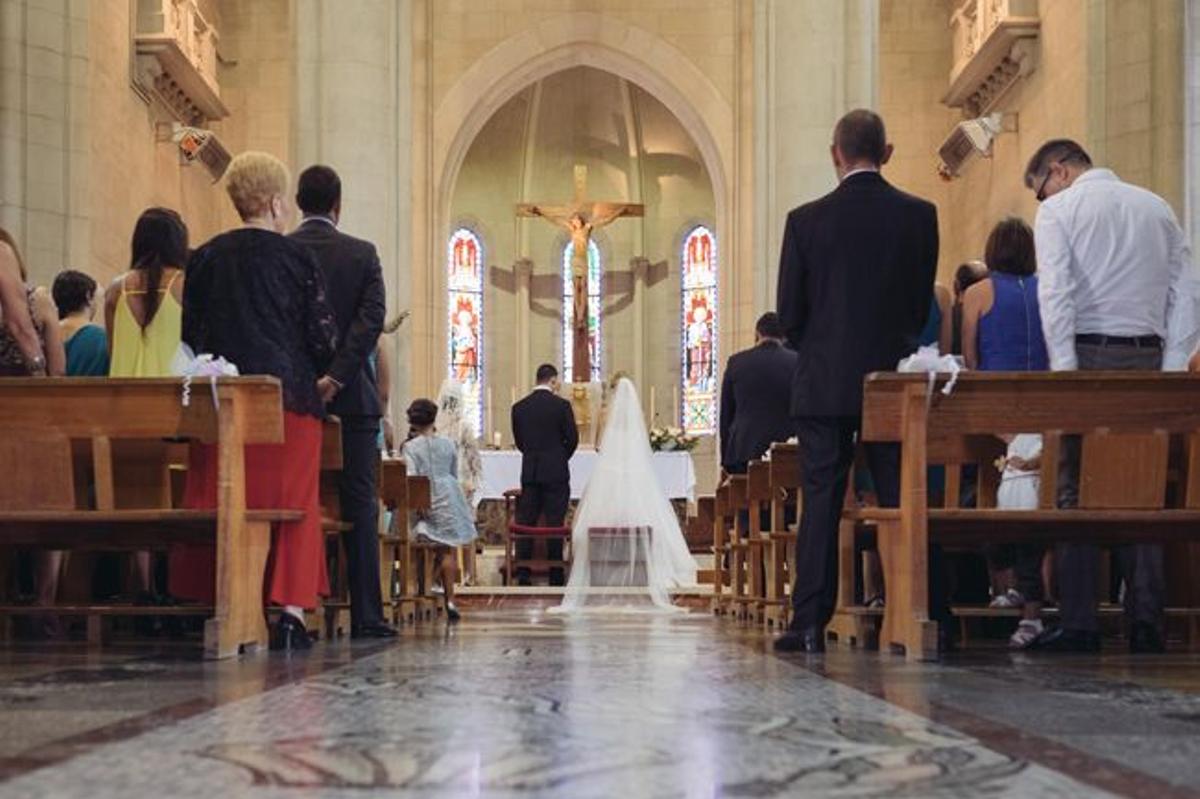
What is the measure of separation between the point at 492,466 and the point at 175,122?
5.61m

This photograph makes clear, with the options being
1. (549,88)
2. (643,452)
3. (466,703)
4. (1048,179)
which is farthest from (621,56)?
(466,703)

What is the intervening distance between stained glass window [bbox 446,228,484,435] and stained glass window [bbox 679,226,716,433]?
3166mm

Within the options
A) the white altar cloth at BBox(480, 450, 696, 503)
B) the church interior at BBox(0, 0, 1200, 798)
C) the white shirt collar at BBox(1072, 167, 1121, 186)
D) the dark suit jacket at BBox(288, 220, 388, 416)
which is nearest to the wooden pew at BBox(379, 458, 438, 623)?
the church interior at BBox(0, 0, 1200, 798)

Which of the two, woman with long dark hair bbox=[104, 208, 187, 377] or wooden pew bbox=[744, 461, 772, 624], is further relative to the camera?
wooden pew bbox=[744, 461, 772, 624]

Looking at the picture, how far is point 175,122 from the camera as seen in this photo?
20250 mm

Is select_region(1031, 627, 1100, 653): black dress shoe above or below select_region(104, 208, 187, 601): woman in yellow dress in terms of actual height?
below

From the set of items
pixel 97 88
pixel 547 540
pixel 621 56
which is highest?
pixel 621 56

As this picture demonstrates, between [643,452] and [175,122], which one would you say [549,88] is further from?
[643,452]

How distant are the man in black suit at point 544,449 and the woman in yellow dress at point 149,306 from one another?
26.6ft

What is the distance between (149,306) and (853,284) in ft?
9.36

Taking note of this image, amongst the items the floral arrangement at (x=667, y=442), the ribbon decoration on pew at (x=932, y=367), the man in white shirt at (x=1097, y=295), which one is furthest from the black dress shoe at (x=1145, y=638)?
the floral arrangement at (x=667, y=442)

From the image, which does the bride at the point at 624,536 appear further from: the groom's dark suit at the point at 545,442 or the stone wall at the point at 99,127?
the stone wall at the point at 99,127

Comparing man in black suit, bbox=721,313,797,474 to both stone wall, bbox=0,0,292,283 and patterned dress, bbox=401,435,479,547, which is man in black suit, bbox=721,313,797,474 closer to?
patterned dress, bbox=401,435,479,547

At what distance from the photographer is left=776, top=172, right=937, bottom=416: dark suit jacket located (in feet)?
20.0
